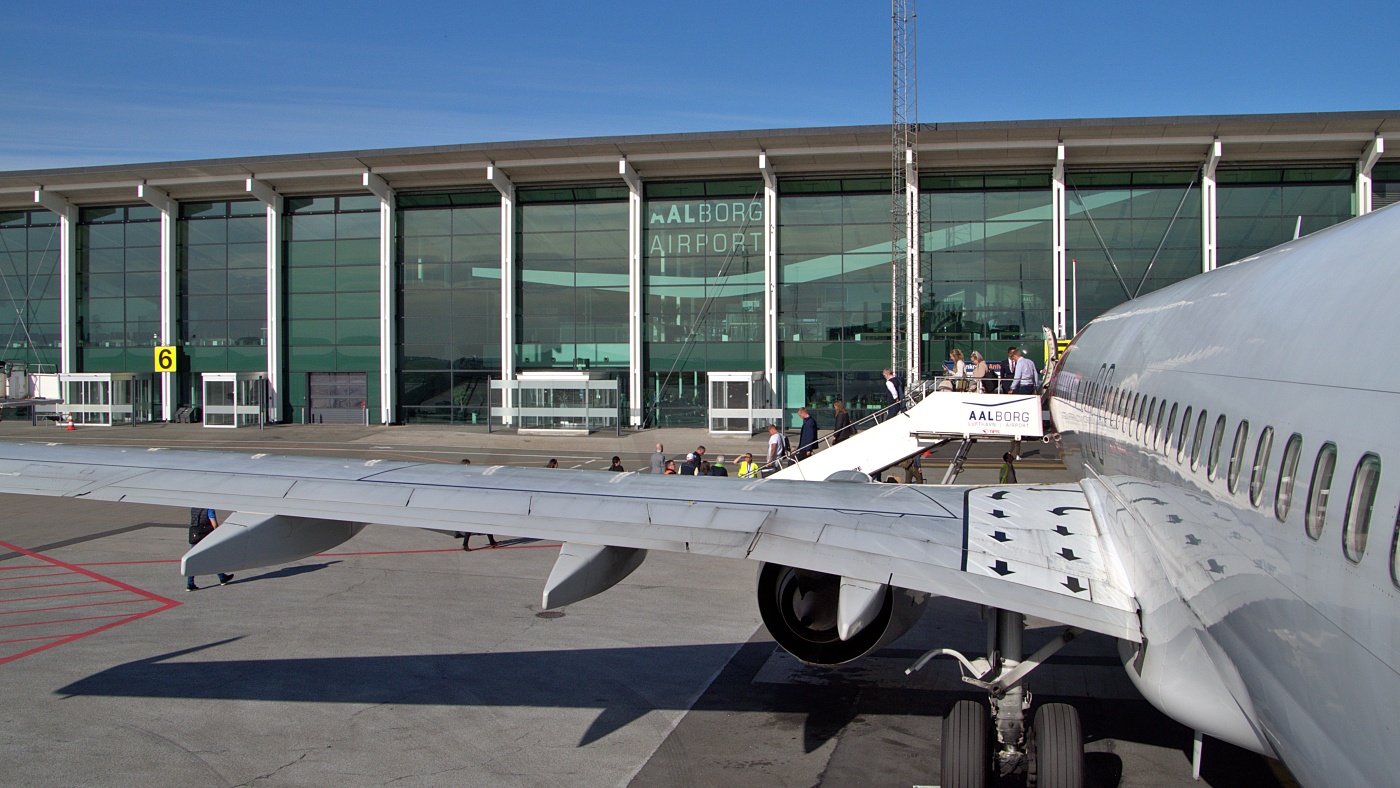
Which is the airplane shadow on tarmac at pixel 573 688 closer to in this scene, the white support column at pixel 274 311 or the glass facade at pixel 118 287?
the white support column at pixel 274 311

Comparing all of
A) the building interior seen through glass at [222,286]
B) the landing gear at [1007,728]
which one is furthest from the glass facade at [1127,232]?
the building interior seen through glass at [222,286]

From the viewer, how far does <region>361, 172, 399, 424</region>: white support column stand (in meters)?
46.2

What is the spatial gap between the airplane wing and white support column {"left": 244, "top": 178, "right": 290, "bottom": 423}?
42786mm

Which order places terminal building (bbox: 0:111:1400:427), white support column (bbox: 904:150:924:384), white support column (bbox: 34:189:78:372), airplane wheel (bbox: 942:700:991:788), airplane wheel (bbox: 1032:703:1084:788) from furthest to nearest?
white support column (bbox: 34:189:78:372) → white support column (bbox: 904:150:924:384) → terminal building (bbox: 0:111:1400:427) → airplane wheel (bbox: 942:700:991:788) → airplane wheel (bbox: 1032:703:1084:788)

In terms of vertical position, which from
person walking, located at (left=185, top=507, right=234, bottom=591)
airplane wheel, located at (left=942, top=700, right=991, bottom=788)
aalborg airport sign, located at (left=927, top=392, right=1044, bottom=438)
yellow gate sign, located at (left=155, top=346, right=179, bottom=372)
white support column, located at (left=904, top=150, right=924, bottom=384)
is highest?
white support column, located at (left=904, top=150, right=924, bottom=384)

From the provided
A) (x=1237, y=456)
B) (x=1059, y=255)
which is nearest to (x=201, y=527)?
(x=1237, y=456)

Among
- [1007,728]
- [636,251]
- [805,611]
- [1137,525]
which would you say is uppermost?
[636,251]

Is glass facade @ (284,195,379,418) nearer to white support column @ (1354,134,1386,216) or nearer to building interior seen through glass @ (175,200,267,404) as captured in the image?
building interior seen through glass @ (175,200,267,404)

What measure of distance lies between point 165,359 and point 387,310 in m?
12.4

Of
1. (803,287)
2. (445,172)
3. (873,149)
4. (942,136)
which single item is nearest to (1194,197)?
(942,136)

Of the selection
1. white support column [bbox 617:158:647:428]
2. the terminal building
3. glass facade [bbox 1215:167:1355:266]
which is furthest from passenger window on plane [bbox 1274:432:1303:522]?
white support column [bbox 617:158:647:428]

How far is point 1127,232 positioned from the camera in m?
40.9

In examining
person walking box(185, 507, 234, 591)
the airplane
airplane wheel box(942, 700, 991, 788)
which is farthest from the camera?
person walking box(185, 507, 234, 591)

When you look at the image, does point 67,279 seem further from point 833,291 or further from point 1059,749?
point 1059,749
